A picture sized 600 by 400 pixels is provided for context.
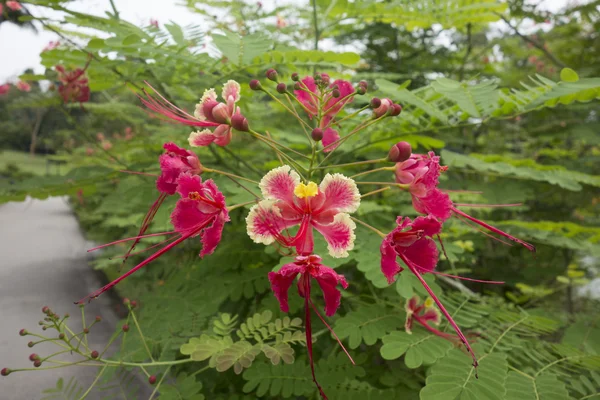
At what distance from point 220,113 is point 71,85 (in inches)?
59.1

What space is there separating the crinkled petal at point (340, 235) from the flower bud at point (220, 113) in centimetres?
37

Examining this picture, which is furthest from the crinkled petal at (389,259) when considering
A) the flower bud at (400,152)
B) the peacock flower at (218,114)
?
the peacock flower at (218,114)

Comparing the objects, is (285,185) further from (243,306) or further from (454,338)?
(243,306)

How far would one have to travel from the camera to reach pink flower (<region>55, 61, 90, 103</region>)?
197cm

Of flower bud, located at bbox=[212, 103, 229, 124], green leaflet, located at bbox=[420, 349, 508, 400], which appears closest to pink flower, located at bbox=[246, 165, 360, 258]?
flower bud, located at bbox=[212, 103, 229, 124]

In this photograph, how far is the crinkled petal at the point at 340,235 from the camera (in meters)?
0.77

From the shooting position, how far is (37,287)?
2.36m

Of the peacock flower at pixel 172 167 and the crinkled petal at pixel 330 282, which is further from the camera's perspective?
the peacock flower at pixel 172 167

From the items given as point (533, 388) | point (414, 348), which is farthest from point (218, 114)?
point (533, 388)

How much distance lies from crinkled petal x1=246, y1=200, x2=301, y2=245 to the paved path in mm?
1039

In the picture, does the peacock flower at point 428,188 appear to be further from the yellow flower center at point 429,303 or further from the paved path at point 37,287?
the paved path at point 37,287

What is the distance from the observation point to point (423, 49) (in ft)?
10.3

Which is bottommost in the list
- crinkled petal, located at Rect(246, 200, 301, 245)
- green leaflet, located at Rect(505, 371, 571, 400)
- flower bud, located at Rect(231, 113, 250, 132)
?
green leaflet, located at Rect(505, 371, 571, 400)

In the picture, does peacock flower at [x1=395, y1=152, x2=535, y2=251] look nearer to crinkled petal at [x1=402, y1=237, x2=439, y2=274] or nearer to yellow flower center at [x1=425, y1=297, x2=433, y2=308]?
crinkled petal at [x1=402, y1=237, x2=439, y2=274]
